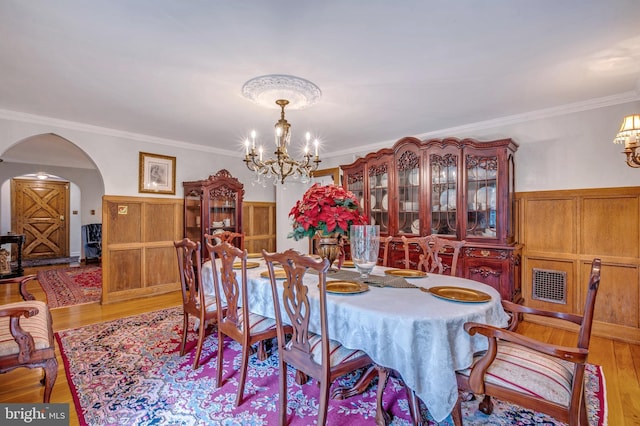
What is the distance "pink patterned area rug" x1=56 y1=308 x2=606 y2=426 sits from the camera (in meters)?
1.74

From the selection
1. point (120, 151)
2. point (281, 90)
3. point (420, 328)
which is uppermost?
point (281, 90)

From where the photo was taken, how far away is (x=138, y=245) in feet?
14.3

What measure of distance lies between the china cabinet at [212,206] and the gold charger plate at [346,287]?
325cm

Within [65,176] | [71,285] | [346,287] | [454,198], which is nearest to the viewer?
[346,287]

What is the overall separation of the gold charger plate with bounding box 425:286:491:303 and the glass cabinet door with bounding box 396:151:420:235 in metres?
2.05

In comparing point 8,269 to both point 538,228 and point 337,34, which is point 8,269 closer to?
point 337,34

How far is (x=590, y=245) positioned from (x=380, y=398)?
9.56 feet

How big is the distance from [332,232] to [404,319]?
32.7 inches

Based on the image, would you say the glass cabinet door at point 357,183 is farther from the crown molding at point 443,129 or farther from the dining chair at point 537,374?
the dining chair at point 537,374

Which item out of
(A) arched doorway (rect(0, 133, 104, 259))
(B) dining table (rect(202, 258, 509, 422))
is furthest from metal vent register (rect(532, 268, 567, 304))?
(A) arched doorway (rect(0, 133, 104, 259))

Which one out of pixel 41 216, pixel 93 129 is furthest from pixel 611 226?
pixel 41 216

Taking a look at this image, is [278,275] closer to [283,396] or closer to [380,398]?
[283,396]

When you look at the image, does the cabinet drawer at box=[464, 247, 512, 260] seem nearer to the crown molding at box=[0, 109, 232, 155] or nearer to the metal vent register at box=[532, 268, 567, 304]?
the metal vent register at box=[532, 268, 567, 304]

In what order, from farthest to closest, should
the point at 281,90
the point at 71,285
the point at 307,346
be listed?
the point at 71,285 < the point at 281,90 < the point at 307,346
